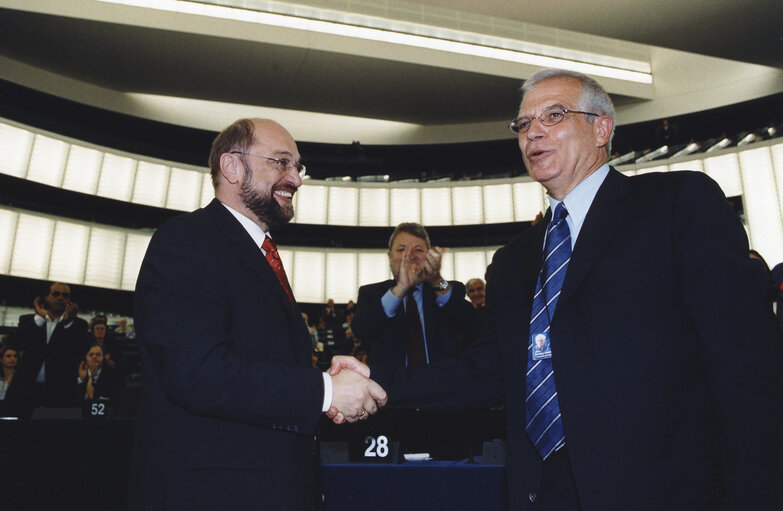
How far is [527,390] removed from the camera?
155 centimetres

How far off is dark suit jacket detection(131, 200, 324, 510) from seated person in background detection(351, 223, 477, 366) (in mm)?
1829

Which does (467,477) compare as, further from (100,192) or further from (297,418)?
(100,192)

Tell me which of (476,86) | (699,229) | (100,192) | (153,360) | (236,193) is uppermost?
(476,86)

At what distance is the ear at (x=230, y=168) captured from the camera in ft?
6.90

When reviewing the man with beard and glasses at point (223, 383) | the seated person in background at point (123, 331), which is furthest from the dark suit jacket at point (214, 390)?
the seated person in background at point (123, 331)

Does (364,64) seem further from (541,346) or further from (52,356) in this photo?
(541,346)

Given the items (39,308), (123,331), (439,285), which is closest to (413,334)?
(439,285)

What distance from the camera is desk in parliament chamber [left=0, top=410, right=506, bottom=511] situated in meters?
2.36

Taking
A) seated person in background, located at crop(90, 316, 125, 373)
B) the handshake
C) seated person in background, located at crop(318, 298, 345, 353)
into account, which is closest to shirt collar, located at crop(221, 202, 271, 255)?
the handshake

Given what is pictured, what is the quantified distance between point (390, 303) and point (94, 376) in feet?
14.3

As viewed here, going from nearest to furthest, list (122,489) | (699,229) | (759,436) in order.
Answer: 1. (759,436)
2. (699,229)
3. (122,489)

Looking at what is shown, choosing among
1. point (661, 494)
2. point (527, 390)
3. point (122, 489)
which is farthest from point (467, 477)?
point (122, 489)

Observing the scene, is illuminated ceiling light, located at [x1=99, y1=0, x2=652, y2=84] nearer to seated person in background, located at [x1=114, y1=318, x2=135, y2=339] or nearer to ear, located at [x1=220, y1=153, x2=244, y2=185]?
seated person in background, located at [x1=114, y1=318, x2=135, y2=339]

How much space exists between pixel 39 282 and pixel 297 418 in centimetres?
1247
